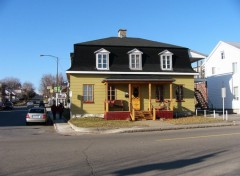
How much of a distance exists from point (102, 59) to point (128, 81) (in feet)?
11.0

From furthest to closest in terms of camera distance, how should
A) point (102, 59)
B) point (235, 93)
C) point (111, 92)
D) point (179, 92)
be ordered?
point (235, 93), point (179, 92), point (102, 59), point (111, 92)

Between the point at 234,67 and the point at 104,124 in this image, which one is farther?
the point at 234,67

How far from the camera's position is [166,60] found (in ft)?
101

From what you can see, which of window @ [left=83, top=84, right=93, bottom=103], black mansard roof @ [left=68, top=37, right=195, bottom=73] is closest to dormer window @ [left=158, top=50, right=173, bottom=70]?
black mansard roof @ [left=68, top=37, right=195, bottom=73]

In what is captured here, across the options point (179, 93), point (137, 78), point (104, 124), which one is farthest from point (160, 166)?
point (179, 93)

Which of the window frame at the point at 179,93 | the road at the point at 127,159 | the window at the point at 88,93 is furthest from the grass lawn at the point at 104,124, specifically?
the road at the point at 127,159

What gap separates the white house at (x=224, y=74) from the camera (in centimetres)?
3734

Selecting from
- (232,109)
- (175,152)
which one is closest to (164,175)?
(175,152)

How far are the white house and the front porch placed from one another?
420 inches

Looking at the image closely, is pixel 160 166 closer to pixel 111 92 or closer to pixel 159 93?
pixel 111 92

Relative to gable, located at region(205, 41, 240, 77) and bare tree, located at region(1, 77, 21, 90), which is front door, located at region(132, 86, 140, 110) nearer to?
gable, located at region(205, 41, 240, 77)

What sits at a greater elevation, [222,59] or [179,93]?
[222,59]

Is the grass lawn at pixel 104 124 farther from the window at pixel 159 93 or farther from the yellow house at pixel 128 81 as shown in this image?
the window at pixel 159 93

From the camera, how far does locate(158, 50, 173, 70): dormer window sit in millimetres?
30797
